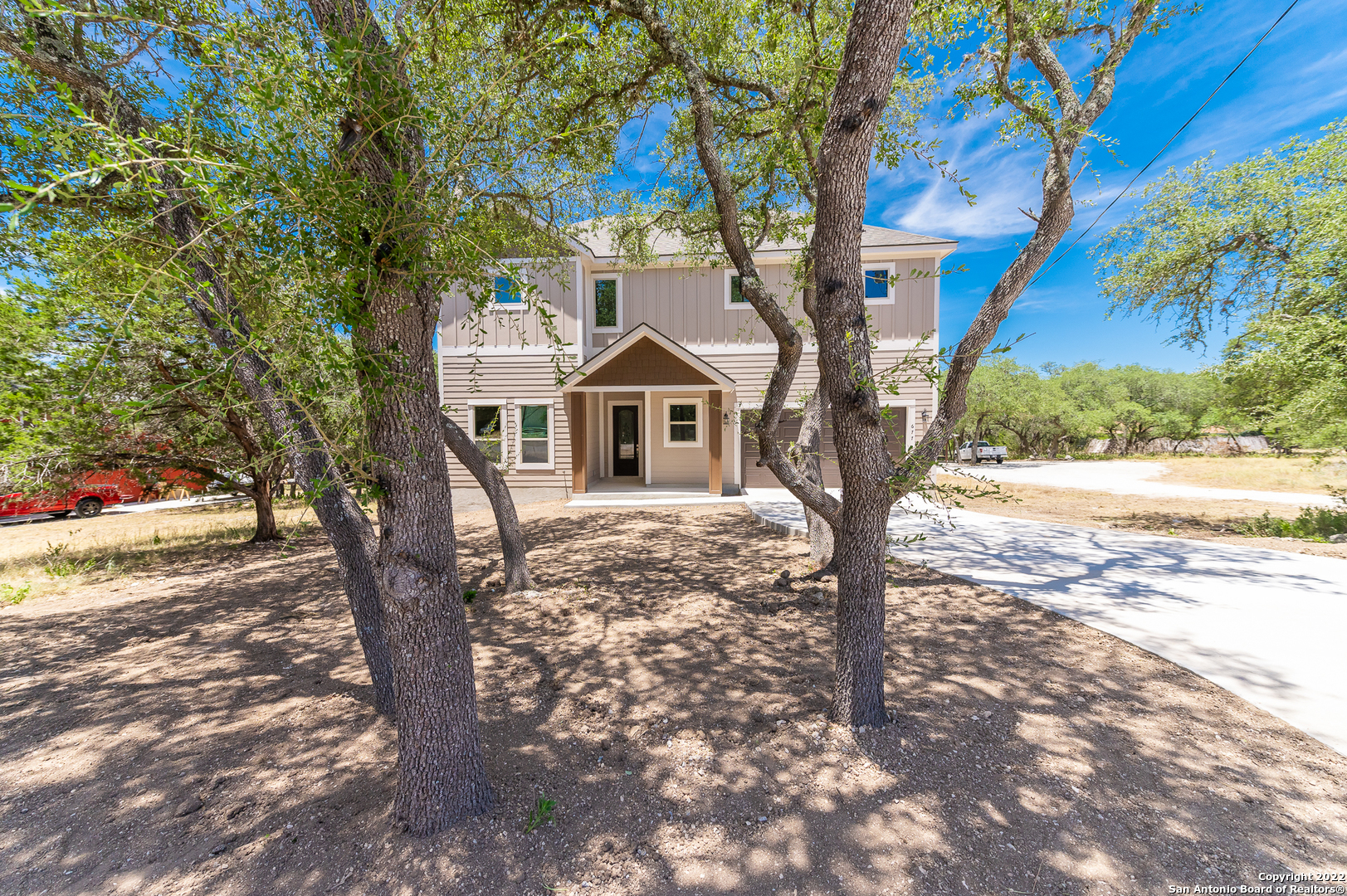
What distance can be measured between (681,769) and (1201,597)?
5318mm

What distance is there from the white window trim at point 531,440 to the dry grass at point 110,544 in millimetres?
4215

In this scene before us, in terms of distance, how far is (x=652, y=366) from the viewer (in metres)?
10.8

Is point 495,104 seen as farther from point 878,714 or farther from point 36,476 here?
point 878,714

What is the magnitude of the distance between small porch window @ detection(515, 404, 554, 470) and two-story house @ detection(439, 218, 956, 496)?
23 millimetres

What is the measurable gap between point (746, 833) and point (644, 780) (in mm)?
563

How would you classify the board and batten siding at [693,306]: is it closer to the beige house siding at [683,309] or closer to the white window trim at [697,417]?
the beige house siding at [683,309]

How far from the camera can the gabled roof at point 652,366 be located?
1062 cm

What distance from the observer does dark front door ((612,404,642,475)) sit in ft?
45.3

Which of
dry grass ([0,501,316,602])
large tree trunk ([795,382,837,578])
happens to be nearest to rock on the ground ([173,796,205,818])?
dry grass ([0,501,316,602])

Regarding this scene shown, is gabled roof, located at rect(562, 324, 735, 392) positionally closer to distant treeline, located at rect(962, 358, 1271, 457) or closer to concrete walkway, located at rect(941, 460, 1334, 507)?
concrete walkway, located at rect(941, 460, 1334, 507)

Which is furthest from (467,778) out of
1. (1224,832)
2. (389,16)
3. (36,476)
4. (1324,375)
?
(1324,375)

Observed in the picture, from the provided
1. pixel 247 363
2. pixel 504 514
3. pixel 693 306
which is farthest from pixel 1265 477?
pixel 247 363

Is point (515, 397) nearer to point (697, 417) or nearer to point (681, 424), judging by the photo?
point (681, 424)

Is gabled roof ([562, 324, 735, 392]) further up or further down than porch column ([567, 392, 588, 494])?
further up
